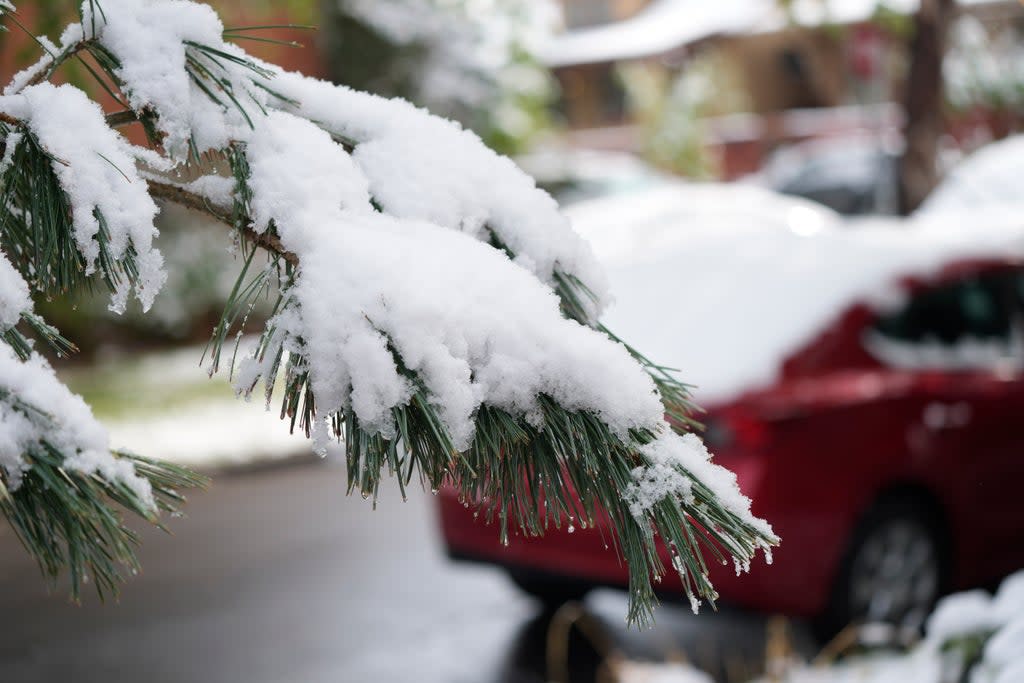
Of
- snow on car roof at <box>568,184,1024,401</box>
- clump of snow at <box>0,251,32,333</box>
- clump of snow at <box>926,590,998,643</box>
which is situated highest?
snow on car roof at <box>568,184,1024,401</box>

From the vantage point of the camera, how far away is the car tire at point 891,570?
13.4 ft

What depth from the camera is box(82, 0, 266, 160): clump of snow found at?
113 centimetres

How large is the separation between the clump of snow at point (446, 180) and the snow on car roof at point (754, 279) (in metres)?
2.62

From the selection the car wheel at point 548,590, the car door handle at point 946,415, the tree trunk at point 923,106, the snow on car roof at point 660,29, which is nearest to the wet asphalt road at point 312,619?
the car wheel at point 548,590

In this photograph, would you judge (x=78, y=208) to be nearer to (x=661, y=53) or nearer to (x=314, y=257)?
(x=314, y=257)

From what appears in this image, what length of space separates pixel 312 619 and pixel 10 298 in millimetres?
4319

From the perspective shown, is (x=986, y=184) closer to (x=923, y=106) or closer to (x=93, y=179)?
(x=923, y=106)

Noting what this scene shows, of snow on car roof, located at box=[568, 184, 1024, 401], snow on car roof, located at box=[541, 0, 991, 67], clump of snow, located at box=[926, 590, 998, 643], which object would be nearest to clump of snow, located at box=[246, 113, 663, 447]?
clump of snow, located at box=[926, 590, 998, 643]

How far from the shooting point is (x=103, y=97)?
6.79 metres

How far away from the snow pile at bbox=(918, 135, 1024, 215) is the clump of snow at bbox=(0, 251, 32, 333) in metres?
7.53

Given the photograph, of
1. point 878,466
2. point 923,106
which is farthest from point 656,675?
point 923,106

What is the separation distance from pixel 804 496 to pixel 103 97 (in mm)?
5052

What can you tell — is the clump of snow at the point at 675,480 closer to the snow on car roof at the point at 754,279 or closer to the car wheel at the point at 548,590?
→ the snow on car roof at the point at 754,279

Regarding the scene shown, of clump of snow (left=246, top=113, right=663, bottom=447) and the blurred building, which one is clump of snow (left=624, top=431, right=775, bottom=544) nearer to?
clump of snow (left=246, top=113, right=663, bottom=447)
